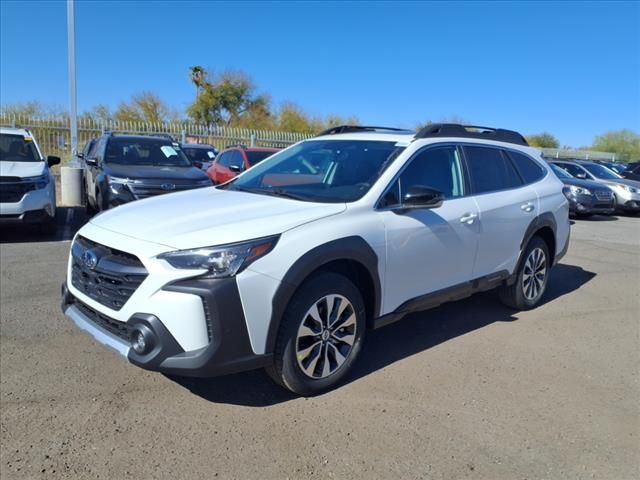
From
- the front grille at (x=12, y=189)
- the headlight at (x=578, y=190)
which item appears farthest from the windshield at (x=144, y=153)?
the headlight at (x=578, y=190)

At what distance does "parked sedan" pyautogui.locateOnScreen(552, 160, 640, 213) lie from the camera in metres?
15.2

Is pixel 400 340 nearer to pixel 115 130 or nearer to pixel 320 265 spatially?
pixel 320 265

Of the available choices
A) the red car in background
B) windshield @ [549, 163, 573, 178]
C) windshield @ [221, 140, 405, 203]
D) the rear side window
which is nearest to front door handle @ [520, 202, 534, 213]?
the rear side window

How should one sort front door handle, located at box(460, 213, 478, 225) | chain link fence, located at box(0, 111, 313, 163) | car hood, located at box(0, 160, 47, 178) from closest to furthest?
front door handle, located at box(460, 213, 478, 225) → car hood, located at box(0, 160, 47, 178) → chain link fence, located at box(0, 111, 313, 163)

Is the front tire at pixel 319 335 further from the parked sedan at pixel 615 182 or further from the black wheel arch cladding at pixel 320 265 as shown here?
the parked sedan at pixel 615 182

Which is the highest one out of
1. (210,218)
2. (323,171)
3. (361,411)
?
(323,171)

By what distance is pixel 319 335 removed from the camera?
3.26 m

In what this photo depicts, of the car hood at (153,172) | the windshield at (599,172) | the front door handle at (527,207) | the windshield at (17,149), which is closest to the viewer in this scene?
the front door handle at (527,207)

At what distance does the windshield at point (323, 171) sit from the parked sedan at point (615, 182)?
44.3 ft

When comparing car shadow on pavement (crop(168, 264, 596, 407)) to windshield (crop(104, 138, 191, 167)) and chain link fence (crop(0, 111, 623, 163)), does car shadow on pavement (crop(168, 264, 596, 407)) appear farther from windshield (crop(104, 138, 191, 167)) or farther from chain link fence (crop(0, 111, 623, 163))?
chain link fence (crop(0, 111, 623, 163))

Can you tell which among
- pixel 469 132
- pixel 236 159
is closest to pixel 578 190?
pixel 236 159

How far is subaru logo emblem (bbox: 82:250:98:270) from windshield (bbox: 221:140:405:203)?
1344 millimetres

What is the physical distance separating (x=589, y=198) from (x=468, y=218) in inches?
450

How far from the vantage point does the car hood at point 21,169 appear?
7398 mm
